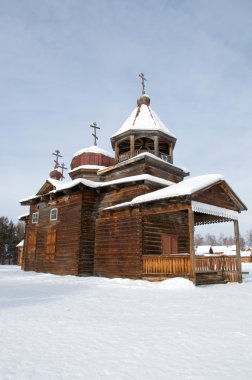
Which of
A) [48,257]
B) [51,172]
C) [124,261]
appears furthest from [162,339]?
[51,172]

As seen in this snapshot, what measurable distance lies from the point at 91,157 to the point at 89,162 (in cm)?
43

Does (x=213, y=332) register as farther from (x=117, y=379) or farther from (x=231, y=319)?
(x=117, y=379)

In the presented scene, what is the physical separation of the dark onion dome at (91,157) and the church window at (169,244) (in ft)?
28.7

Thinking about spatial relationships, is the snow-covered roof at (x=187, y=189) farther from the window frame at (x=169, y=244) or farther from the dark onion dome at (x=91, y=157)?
the dark onion dome at (x=91, y=157)

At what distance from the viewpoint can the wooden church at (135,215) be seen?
14.3 metres

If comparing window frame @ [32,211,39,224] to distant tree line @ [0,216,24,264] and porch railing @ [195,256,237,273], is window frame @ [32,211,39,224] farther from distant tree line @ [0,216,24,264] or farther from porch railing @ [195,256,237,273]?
distant tree line @ [0,216,24,264]

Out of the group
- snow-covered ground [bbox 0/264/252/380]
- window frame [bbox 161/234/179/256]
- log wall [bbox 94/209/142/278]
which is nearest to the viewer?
snow-covered ground [bbox 0/264/252/380]

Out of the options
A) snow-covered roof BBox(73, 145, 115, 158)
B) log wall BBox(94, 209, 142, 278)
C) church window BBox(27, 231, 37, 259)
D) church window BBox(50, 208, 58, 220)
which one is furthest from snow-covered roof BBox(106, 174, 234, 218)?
church window BBox(27, 231, 37, 259)

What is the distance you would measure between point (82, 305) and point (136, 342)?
3648 mm

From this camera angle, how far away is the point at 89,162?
23.3 m

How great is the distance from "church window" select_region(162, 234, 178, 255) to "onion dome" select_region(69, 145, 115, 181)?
7707 mm

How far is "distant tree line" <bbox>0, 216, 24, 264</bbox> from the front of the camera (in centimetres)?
5772

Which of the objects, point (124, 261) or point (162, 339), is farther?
point (124, 261)

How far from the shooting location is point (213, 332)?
5484mm
